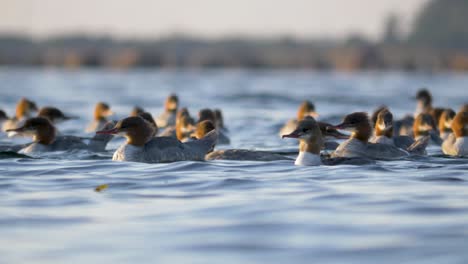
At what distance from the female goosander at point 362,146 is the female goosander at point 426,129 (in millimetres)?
2536

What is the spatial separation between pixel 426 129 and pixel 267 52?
62341 mm

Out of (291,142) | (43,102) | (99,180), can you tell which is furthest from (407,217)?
(43,102)

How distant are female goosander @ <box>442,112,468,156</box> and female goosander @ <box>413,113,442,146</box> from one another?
183 centimetres

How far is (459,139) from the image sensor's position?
1294 centimetres

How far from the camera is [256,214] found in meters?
7.73

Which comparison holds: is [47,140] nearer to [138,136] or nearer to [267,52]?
[138,136]

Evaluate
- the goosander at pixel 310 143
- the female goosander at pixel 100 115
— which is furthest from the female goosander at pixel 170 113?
the goosander at pixel 310 143

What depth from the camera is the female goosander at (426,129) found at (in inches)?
594

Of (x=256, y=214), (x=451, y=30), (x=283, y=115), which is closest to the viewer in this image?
(x=256, y=214)

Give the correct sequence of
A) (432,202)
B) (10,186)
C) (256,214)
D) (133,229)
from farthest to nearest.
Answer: (10,186)
(432,202)
(256,214)
(133,229)

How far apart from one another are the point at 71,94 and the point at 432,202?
1078 inches

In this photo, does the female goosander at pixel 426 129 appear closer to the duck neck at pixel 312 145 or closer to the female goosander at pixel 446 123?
the female goosander at pixel 446 123

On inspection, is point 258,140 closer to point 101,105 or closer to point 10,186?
point 101,105

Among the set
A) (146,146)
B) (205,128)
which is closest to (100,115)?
(205,128)
